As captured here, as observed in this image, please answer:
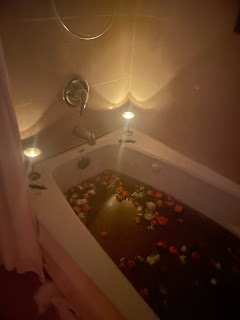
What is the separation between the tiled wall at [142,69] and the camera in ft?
3.66

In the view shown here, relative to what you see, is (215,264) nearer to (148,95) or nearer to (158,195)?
(158,195)

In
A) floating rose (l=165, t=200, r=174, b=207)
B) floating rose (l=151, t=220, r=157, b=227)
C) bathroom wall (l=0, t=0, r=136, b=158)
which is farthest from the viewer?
floating rose (l=165, t=200, r=174, b=207)

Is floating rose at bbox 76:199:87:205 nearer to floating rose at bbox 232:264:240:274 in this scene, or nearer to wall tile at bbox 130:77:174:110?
wall tile at bbox 130:77:174:110

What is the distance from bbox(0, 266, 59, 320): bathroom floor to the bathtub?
186 mm

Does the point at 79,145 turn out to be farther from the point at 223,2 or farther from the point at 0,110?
the point at 223,2

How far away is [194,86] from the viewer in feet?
4.35

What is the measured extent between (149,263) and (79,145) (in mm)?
887

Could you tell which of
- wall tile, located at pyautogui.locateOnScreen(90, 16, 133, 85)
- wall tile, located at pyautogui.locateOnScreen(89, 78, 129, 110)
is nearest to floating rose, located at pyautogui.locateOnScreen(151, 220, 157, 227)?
wall tile, located at pyautogui.locateOnScreen(89, 78, 129, 110)

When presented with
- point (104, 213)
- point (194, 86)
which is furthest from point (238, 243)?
point (194, 86)

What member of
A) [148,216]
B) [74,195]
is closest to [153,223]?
[148,216]

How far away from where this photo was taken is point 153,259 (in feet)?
4.28

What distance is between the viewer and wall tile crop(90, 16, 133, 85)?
1.40 metres

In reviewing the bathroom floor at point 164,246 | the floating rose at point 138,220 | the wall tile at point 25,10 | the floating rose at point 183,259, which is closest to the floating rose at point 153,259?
the bathroom floor at point 164,246

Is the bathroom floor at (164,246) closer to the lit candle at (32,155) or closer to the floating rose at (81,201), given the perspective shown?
the floating rose at (81,201)
